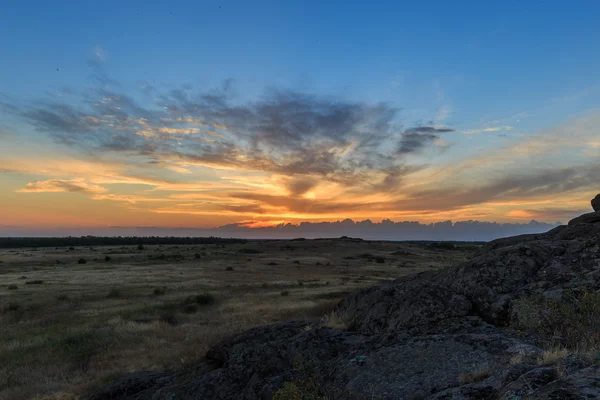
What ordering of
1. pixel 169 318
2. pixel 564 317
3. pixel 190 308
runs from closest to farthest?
pixel 564 317 < pixel 169 318 < pixel 190 308

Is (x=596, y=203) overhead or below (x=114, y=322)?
overhead

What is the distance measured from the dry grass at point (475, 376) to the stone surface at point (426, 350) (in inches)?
0.5

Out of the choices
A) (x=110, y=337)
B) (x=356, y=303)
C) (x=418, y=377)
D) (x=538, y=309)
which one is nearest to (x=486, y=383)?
(x=418, y=377)

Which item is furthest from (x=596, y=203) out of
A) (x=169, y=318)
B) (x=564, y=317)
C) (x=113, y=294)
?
(x=113, y=294)

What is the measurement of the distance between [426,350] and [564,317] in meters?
2.68

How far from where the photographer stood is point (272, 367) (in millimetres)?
7766

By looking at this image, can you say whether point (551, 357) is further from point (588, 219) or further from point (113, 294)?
point (113, 294)

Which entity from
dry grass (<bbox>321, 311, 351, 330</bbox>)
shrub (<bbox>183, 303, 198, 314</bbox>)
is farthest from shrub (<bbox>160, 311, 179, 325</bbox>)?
dry grass (<bbox>321, 311, 351, 330</bbox>)

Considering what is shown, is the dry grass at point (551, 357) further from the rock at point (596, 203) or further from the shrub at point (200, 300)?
the shrub at point (200, 300)

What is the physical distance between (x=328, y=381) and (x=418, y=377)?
1554 millimetres

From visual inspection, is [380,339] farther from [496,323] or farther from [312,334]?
[496,323]

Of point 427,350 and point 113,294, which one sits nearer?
point 427,350

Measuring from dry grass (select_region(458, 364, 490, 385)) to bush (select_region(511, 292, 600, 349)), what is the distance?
1.62m

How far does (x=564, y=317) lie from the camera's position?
6.65m
